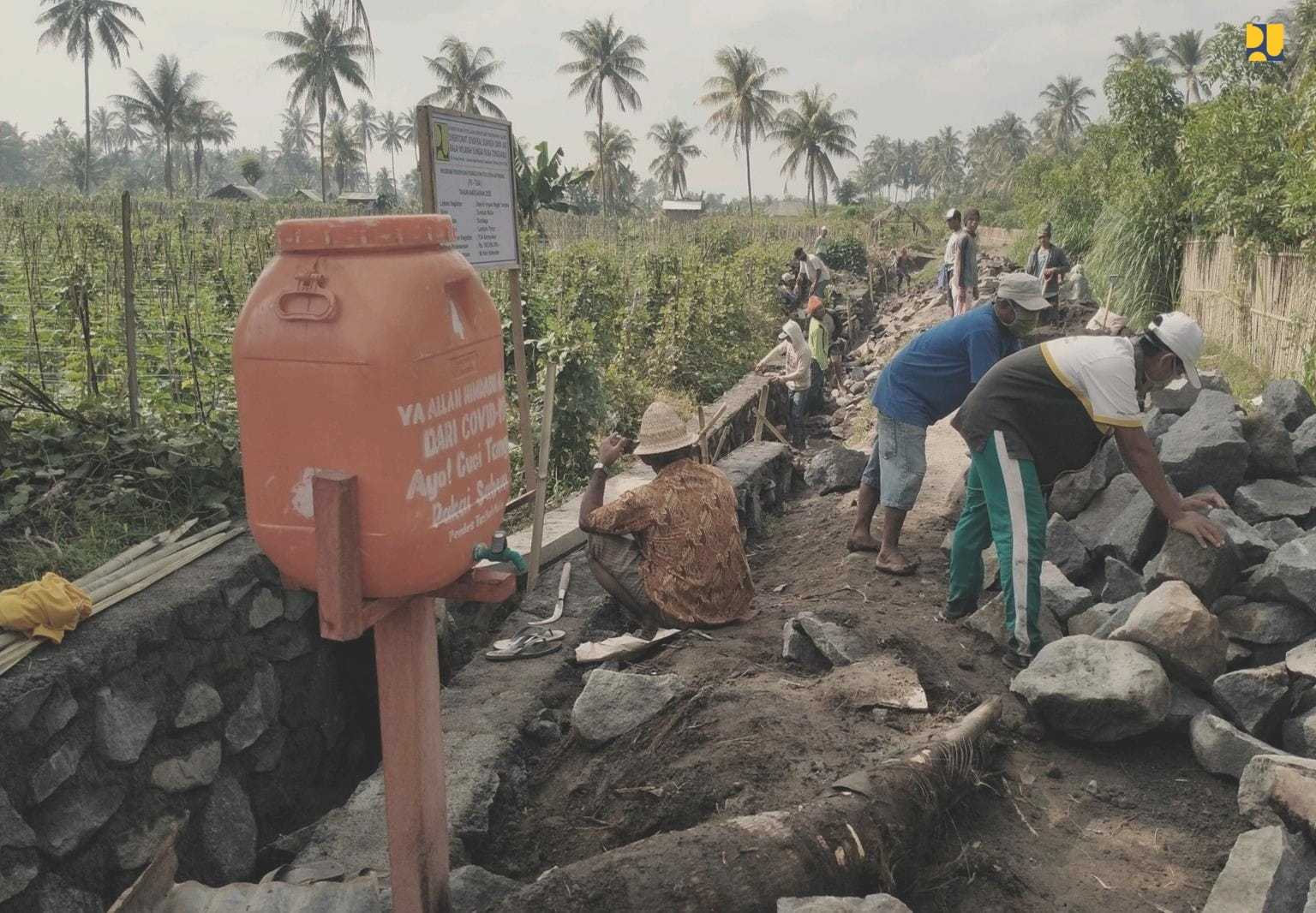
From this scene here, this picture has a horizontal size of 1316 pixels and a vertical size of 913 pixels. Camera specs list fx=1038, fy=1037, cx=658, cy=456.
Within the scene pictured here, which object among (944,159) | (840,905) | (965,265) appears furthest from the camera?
(944,159)

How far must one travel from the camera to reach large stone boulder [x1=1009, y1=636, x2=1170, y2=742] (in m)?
3.60

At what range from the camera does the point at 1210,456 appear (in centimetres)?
514

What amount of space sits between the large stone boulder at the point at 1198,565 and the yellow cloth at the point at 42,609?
158 inches

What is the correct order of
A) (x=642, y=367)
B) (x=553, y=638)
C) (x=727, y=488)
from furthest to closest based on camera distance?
(x=642, y=367) < (x=727, y=488) < (x=553, y=638)

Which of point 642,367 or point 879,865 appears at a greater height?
point 642,367

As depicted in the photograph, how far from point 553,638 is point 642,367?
22.7ft

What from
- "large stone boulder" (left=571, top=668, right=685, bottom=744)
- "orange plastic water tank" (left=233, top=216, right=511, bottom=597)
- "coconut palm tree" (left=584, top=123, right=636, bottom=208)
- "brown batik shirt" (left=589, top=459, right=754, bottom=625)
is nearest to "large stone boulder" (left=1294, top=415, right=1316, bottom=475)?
"brown batik shirt" (left=589, top=459, right=754, bottom=625)

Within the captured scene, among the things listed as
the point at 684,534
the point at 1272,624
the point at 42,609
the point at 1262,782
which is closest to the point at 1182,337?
the point at 1272,624

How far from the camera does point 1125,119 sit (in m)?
16.2

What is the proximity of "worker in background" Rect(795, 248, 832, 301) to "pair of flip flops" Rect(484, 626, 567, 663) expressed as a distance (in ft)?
32.1

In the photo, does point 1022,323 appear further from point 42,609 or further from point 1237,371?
point 1237,371

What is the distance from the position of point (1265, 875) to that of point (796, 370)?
7.76 meters

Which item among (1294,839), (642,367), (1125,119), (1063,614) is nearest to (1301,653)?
(1063,614)

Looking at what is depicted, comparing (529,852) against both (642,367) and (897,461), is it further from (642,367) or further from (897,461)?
(642,367)
